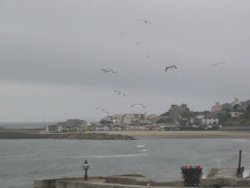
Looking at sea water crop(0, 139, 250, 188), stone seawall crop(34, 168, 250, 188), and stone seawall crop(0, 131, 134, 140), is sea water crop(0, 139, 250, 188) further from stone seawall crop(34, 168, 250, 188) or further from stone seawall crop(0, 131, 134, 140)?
stone seawall crop(0, 131, 134, 140)

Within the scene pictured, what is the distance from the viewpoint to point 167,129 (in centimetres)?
19562

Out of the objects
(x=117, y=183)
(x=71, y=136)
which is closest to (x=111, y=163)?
(x=117, y=183)

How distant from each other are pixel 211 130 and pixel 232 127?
709 cm

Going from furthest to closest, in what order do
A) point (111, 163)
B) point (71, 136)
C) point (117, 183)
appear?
point (71, 136) → point (111, 163) → point (117, 183)

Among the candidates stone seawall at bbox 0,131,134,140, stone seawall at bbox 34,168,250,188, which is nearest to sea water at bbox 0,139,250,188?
stone seawall at bbox 34,168,250,188

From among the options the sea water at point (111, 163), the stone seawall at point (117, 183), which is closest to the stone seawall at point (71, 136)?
the sea water at point (111, 163)

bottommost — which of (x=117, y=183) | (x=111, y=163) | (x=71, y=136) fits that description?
(x=111, y=163)

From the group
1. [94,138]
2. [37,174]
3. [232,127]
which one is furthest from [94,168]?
[232,127]

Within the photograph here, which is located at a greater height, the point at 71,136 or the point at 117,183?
the point at 71,136

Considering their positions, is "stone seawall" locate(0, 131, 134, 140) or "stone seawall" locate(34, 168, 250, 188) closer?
"stone seawall" locate(34, 168, 250, 188)

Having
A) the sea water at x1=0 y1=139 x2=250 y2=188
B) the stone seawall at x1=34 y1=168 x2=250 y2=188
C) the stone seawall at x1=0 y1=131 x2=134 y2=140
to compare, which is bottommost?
the sea water at x1=0 y1=139 x2=250 y2=188

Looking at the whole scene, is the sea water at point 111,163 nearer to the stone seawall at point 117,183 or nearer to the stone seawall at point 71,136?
the stone seawall at point 117,183

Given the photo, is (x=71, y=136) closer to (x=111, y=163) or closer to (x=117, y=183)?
(x=111, y=163)

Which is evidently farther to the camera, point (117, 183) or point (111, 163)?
point (111, 163)
